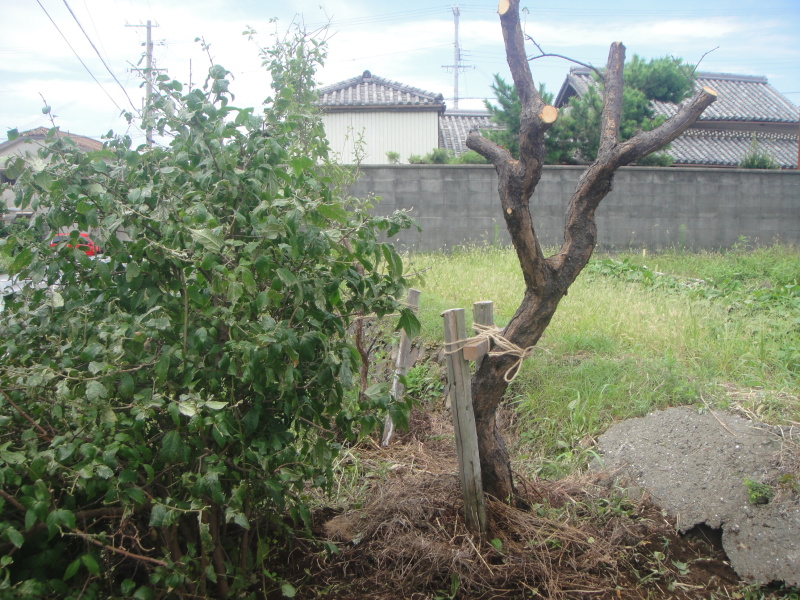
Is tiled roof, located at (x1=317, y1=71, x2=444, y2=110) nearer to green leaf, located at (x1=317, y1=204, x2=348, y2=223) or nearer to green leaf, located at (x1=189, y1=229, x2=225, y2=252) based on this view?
green leaf, located at (x1=317, y1=204, x2=348, y2=223)

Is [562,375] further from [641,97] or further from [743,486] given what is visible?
[641,97]

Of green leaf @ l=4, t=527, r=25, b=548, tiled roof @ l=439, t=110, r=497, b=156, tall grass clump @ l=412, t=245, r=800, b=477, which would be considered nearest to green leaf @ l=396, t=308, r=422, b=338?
tall grass clump @ l=412, t=245, r=800, b=477

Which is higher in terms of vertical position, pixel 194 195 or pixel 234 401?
pixel 194 195

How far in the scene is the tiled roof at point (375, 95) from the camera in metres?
18.1

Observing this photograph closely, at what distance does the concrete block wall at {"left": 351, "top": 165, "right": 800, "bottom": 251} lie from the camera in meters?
10.2

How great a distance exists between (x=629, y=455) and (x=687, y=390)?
64 cm

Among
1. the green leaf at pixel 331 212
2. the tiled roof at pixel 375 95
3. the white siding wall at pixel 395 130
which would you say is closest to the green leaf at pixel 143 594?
the green leaf at pixel 331 212

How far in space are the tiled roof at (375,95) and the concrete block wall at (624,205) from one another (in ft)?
26.6

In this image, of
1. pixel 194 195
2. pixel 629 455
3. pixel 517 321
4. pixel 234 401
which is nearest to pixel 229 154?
pixel 194 195

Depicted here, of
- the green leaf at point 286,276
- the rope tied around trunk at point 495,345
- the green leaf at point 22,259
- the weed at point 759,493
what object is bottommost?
the weed at point 759,493

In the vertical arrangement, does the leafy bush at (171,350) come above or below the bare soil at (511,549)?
above

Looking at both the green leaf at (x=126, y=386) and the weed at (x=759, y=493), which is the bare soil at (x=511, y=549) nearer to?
the weed at (x=759, y=493)

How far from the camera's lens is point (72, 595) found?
179 centimetres

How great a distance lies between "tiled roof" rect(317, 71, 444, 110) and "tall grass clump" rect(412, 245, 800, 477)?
1240 cm
